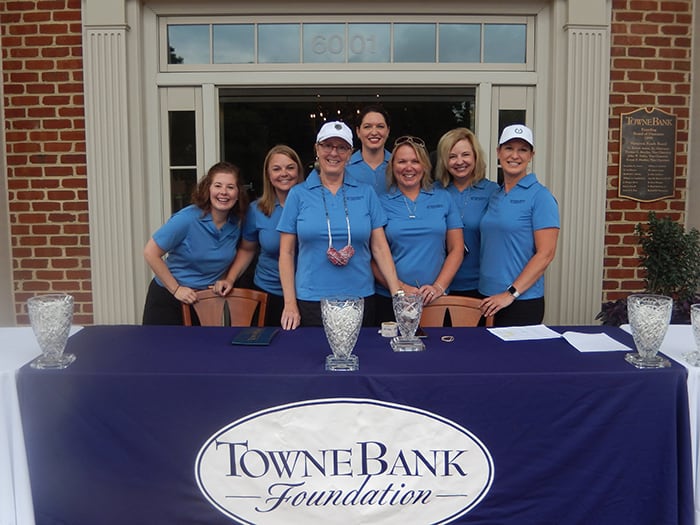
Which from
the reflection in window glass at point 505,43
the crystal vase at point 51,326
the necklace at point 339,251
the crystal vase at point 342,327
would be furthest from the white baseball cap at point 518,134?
the crystal vase at point 51,326

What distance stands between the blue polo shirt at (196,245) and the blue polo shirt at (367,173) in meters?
0.69

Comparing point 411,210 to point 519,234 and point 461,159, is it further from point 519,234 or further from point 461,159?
point 519,234

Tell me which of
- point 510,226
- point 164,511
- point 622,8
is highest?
point 622,8

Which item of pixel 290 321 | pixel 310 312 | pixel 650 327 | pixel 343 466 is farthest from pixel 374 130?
pixel 343 466

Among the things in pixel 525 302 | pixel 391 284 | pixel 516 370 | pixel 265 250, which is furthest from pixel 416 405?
pixel 265 250

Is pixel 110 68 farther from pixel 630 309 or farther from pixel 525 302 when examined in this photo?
pixel 630 309

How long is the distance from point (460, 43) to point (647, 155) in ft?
4.57

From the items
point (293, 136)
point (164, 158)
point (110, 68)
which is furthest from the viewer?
point (293, 136)

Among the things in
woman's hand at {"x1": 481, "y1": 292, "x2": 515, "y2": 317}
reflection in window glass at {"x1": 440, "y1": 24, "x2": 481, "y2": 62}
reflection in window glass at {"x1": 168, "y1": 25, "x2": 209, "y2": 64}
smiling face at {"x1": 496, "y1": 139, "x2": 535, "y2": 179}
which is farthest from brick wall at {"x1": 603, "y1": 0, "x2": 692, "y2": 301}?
reflection in window glass at {"x1": 168, "y1": 25, "x2": 209, "y2": 64}

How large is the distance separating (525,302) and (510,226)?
341mm

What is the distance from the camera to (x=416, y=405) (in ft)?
5.04

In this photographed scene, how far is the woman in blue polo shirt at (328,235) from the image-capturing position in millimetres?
2453

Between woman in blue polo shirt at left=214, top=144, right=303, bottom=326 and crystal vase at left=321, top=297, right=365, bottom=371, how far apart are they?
1.30 metres

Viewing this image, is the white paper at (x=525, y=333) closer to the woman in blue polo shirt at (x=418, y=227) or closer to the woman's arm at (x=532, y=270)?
the woman's arm at (x=532, y=270)
